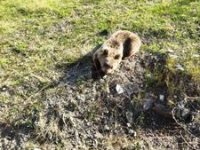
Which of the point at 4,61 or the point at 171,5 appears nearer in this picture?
the point at 4,61

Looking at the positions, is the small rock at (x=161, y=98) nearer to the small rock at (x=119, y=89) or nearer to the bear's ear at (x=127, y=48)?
the small rock at (x=119, y=89)

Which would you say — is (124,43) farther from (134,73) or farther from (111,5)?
(111,5)

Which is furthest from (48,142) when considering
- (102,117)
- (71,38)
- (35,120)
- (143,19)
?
(143,19)

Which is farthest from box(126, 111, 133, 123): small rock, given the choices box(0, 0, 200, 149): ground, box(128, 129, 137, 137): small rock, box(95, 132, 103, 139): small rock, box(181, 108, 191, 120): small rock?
box(181, 108, 191, 120): small rock

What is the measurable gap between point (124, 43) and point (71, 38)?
0.81 metres

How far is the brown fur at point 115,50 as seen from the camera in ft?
21.4

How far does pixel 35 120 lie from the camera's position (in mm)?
5926

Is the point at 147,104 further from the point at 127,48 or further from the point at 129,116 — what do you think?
the point at 127,48

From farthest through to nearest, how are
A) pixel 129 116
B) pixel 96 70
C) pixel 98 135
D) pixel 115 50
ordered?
pixel 115 50
pixel 96 70
pixel 129 116
pixel 98 135

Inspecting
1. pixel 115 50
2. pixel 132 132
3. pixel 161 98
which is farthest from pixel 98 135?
pixel 115 50

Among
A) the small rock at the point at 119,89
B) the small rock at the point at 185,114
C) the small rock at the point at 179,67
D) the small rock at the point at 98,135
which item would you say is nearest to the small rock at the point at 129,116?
the small rock at the point at 119,89

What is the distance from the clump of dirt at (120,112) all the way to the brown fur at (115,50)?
14 centimetres

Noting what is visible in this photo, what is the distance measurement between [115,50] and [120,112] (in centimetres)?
99

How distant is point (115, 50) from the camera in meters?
6.79
